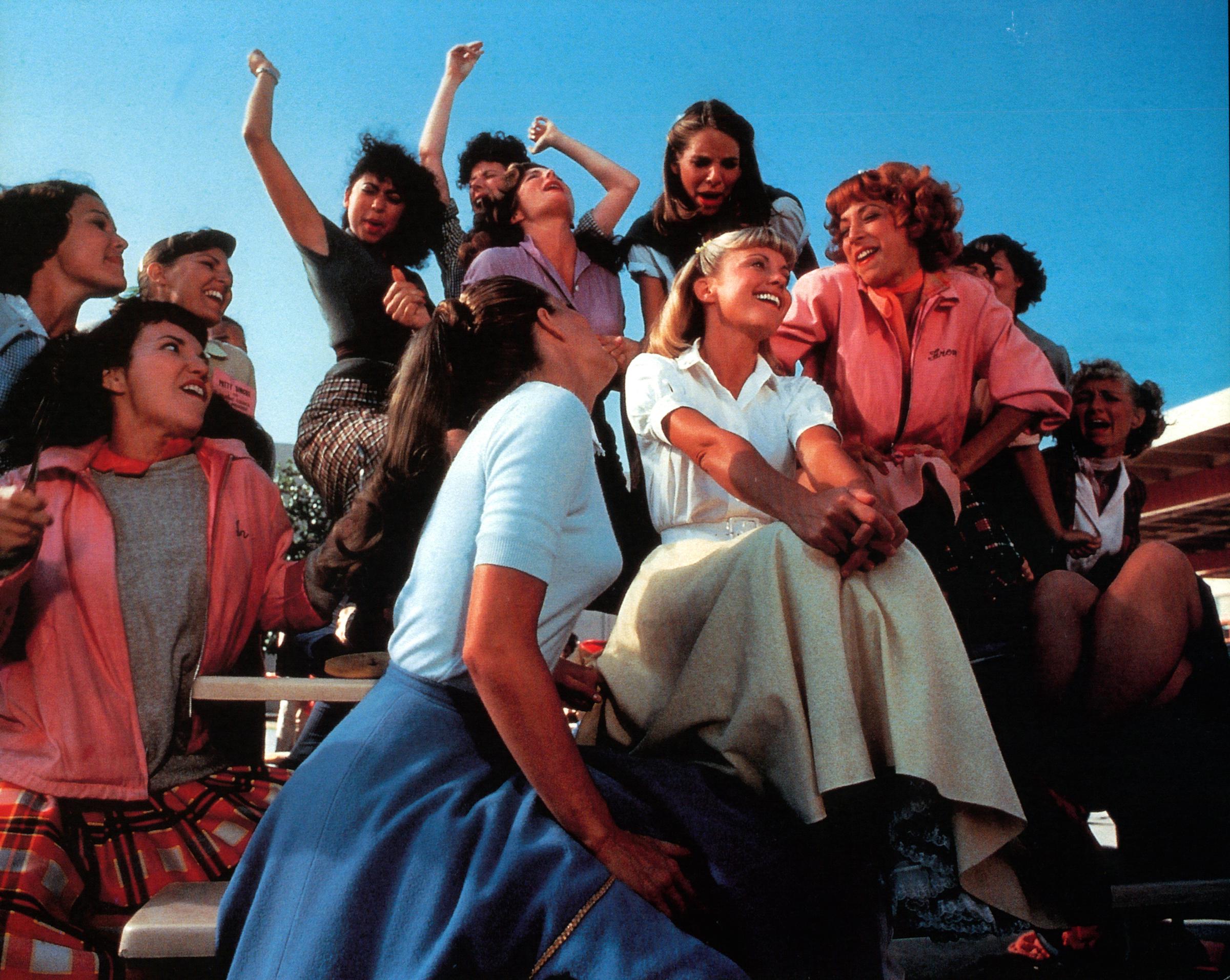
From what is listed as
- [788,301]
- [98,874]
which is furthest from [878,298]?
[98,874]

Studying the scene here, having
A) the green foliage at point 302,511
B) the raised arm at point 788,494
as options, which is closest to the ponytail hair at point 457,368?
the raised arm at point 788,494

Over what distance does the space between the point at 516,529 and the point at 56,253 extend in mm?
2179

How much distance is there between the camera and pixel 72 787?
2.03 m

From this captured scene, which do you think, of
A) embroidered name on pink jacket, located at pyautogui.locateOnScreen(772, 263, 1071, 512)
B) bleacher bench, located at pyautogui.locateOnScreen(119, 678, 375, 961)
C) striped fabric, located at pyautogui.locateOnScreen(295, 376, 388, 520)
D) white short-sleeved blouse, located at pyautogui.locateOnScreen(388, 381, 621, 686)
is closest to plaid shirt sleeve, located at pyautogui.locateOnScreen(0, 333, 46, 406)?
striped fabric, located at pyautogui.locateOnScreen(295, 376, 388, 520)

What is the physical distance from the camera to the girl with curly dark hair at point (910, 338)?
8.71ft

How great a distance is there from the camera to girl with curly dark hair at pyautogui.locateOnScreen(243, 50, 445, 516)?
8.70 ft

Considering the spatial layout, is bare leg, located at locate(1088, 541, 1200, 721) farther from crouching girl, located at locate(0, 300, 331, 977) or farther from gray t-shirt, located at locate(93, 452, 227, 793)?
gray t-shirt, located at locate(93, 452, 227, 793)

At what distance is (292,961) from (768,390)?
5.32 ft

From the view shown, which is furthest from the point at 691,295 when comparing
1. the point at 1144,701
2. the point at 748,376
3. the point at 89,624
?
the point at 89,624

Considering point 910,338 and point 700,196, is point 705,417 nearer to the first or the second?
point 910,338

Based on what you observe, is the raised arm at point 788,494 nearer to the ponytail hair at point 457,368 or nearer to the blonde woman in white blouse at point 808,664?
the blonde woman in white blouse at point 808,664

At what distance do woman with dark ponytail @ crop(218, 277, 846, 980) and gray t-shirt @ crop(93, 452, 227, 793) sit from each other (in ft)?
3.04

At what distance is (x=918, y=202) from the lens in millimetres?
2760

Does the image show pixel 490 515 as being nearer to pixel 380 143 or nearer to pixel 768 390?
pixel 768 390
